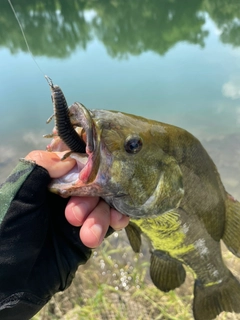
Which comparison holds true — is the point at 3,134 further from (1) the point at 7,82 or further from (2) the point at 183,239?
(2) the point at 183,239

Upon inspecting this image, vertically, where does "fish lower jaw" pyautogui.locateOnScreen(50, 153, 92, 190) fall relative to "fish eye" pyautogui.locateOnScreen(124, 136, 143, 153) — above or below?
below

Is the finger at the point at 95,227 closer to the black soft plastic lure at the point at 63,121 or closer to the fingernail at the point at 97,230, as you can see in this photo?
the fingernail at the point at 97,230

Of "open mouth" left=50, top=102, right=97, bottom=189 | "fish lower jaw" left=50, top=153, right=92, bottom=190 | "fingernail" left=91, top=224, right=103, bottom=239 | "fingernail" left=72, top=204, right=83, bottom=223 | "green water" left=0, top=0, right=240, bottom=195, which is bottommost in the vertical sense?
"fingernail" left=91, top=224, right=103, bottom=239

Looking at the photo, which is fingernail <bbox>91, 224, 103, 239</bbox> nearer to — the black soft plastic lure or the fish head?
the fish head


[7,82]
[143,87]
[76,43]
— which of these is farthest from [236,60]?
[76,43]

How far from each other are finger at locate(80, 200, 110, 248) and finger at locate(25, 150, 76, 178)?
220 mm

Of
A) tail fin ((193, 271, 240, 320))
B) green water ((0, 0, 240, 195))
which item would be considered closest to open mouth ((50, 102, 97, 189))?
tail fin ((193, 271, 240, 320))

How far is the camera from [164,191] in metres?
1.72

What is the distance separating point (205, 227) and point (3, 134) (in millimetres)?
5520

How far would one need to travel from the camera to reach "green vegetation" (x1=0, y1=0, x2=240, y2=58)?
12.4 meters

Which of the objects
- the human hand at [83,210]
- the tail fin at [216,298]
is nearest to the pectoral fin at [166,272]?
the tail fin at [216,298]

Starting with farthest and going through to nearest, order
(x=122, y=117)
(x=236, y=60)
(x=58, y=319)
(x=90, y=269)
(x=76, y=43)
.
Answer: (x=76, y=43) < (x=236, y=60) < (x=90, y=269) < (x=58, y=319) < (x=122, y=117)

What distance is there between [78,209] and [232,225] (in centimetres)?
114

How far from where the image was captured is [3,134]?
694 cm
